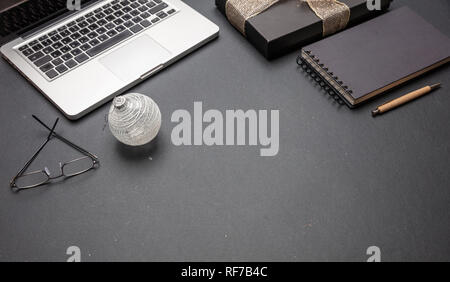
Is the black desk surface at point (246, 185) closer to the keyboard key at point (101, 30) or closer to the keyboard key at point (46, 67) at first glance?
the keyboard key at point (46, 67)

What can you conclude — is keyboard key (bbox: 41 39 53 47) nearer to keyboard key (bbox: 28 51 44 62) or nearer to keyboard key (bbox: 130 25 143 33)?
keyboard key (bbox: 28 51 44 62)

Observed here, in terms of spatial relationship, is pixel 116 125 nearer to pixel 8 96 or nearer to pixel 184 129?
pixel 184 129

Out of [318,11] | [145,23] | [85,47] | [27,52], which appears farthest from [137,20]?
[318,11]

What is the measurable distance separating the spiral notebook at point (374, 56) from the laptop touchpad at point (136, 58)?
0.29 metres

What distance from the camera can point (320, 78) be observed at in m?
0.90

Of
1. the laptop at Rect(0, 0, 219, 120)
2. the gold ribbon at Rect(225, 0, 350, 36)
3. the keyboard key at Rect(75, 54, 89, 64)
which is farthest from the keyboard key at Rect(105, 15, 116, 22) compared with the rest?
the gold ribbon at Rect(225, 0, 350, 36)

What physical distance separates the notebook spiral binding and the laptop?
19 centimetres

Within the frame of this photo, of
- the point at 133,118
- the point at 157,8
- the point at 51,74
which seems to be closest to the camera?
the point at 133,118

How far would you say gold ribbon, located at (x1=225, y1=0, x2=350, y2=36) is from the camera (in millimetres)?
932

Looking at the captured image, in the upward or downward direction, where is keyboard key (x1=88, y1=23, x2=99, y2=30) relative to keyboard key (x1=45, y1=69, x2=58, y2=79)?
upward

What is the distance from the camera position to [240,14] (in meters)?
0.94

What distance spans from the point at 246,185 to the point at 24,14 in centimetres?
58

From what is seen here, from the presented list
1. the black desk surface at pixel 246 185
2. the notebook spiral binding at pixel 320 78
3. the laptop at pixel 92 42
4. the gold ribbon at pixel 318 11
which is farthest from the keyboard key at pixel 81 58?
the notebook spiral binding at pixel 320 78

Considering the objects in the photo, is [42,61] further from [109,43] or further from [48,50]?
[109,43]
